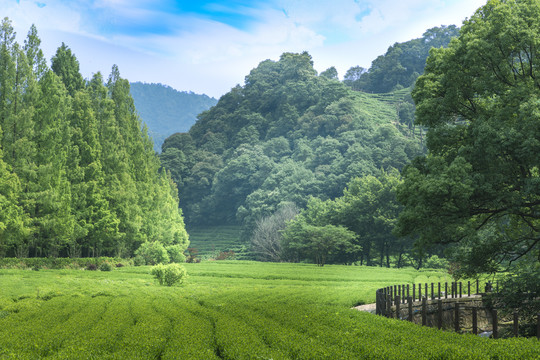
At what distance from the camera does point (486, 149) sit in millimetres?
18578

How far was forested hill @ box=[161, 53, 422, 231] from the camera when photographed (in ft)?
281

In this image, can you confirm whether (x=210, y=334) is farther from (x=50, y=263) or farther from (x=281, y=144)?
(x=281, y=144)

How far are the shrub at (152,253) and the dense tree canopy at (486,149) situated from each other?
35.1m

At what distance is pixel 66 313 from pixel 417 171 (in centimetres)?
1490

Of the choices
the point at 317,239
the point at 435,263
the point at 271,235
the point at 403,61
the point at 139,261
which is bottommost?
the point at 435,263

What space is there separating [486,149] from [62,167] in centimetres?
3453

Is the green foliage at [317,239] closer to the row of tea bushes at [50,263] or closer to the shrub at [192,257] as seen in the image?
the shrub at [192,257]

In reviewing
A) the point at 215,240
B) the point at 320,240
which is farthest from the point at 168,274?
the point at 215,240

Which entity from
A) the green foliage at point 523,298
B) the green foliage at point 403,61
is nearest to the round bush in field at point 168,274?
the green foliage at point 523,298

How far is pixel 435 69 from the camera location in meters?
22.3

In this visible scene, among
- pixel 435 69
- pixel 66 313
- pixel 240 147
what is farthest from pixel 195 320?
pixel 240 147

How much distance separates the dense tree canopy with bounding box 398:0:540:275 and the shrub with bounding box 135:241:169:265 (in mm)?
35097

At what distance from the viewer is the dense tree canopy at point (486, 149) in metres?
18.2

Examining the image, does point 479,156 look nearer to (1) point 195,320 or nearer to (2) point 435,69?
(2) point 435,69
